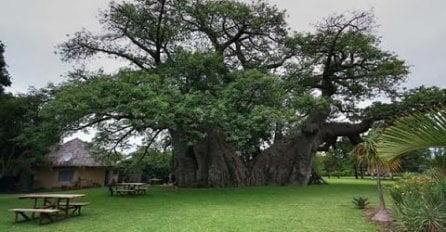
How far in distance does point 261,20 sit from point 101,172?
17094mm

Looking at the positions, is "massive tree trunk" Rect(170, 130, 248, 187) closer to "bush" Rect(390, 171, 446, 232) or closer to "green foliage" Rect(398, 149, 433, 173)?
"green foliage" Rect(398, 149, 433, 173)

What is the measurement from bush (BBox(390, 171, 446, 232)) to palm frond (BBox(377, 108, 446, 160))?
12.3 feet

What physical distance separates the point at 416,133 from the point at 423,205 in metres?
5.17

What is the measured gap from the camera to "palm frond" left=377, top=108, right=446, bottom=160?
2.77 metres

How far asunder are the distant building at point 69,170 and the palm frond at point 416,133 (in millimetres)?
24115

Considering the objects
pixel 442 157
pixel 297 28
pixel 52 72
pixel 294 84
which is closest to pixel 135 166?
pixel 52 72

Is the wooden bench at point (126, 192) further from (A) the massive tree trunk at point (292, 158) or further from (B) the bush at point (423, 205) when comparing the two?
(B) the bush at point (423, 205)

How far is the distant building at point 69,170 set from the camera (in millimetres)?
26391

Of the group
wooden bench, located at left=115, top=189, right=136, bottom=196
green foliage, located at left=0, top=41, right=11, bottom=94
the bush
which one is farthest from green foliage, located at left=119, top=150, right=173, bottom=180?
the bush

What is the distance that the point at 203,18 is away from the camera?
20203mm

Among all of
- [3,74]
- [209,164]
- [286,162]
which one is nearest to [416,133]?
[209,164]

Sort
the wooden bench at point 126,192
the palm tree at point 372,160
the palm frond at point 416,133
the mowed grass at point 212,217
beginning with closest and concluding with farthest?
1. the palm frond at point 416,133
2. the mowed grass at point 212,217
3. the palm tree at point 372,160
4. the wooden bench at point 126,192

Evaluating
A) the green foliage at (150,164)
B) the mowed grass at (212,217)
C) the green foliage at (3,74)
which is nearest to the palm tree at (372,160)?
the mowed grass at (212,217)

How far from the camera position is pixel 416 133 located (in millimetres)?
2926
